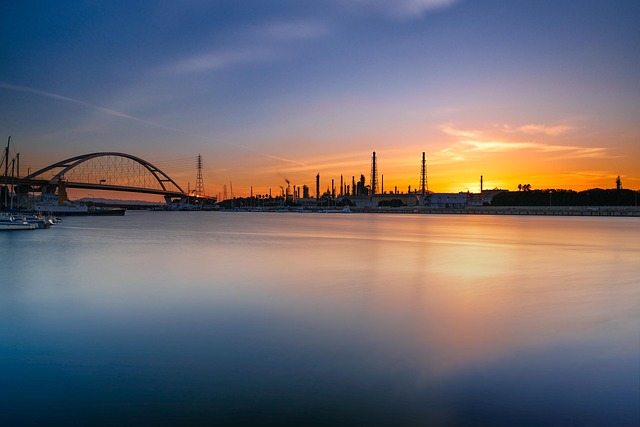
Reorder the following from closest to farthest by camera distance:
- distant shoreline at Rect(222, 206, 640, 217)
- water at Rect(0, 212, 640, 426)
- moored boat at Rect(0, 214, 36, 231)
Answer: water at Rect(0, 212, 640, 426), moored boat at Rect(0, 214, 36, 231), distant shoreline at Rect(222, 206, 640, 217)

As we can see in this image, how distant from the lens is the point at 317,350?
22.1ft

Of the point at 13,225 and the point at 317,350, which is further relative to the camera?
the point at 13,225

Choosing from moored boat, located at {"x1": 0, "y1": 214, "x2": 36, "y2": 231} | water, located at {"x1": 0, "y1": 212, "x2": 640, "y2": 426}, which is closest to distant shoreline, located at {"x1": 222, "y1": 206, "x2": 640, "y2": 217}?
water, located at {"x1": 0, "y1": 212, "x2": 640, "y2": 426}

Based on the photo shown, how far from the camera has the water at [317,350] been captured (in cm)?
467

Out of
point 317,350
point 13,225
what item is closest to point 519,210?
point 13,225

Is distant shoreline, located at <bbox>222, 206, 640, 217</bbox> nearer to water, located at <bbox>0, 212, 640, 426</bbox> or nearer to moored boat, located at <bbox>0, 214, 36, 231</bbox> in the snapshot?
water, located at <bbox>0, 212, 640, 426</bbox>

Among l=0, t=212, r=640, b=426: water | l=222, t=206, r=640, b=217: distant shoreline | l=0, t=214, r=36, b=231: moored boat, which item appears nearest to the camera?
l=0, t=212, r=640, b=426: water

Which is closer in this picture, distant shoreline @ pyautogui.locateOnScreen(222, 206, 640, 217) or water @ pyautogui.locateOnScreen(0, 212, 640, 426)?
water @ pyautogui.locateOnScreen(0, 212, 640, 426)

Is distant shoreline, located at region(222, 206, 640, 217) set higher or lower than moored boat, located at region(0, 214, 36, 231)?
lower

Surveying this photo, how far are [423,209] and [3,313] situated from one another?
122 m

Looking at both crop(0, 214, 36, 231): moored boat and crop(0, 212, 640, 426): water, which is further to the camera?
crop(0, 214, 36, 231): moored boat

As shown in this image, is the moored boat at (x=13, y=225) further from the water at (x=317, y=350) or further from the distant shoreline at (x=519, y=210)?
the distant shoreline at (x=519, y=210)

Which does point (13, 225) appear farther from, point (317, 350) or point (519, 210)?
A: point (519, 210)

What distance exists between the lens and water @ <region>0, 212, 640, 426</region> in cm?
467
